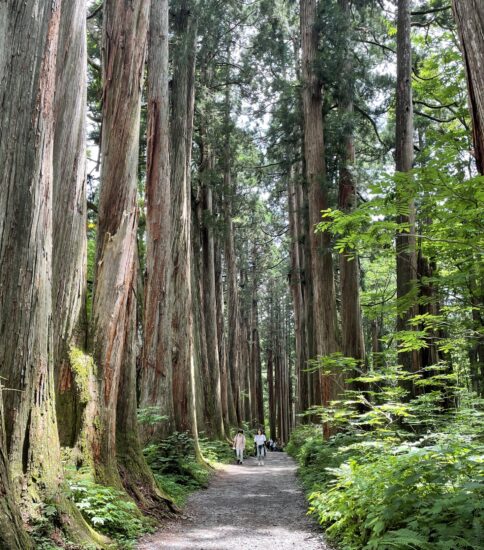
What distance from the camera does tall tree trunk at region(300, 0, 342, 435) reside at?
12336mm

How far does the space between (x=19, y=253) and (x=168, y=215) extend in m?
7.90

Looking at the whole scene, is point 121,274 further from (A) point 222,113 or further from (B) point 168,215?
(A) point 222,113

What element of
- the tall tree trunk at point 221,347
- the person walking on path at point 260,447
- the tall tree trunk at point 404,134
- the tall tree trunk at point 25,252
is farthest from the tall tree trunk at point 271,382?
the tall tree trunk at point 25,252

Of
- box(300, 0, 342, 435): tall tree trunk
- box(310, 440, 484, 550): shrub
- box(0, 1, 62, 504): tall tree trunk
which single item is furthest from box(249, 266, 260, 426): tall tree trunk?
box(0, 1, 62, 504): tall tree trunk

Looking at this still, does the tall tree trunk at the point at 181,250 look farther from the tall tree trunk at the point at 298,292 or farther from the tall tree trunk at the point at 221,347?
the tall tree trunk at the point at 298,292

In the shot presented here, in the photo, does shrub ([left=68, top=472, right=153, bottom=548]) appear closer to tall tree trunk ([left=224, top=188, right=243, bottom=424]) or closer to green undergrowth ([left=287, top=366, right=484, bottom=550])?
green undergrowth ([left=287, top=366, right=484, bottom=550])

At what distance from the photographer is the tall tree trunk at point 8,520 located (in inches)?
109

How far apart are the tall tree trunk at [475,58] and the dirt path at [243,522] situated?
4.69 metres

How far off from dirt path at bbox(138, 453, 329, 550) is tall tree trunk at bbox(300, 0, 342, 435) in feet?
10.1

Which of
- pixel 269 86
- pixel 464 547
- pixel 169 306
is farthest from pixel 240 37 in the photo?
pixel 464 547

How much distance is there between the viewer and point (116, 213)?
6523 mm

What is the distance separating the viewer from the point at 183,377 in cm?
1295

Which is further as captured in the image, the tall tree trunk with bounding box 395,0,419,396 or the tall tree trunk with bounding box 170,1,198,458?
the tall tree trunk with bounding box 170,1,198,458

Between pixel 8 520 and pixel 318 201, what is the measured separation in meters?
10.8
